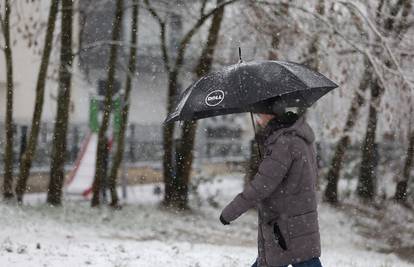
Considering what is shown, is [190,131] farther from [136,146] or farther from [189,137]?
[136,146]

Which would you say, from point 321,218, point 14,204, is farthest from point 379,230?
point 14,204

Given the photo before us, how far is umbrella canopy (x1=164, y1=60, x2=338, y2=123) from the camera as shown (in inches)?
197

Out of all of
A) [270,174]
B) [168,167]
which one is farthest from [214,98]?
[168,167]

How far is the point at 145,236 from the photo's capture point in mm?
11875

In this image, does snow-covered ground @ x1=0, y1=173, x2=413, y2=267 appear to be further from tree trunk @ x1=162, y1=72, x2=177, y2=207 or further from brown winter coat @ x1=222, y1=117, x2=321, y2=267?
brown winter coat @ x1=222, y1=117, x2=321, y2=267

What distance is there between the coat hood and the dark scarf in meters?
0.03

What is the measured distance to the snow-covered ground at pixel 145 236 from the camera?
332 inches

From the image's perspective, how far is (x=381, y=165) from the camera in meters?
18.9

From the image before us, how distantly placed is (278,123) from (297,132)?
0.48 feet

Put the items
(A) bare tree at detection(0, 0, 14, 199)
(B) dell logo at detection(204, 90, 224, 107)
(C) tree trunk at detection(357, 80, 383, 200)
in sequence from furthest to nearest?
(C) tree trunk at detection(357, 80, 383, 200) < (A) bare tree at detection(0, 0, 14, 199) < (B) dell logo at detection(204, 90, 224, 107)

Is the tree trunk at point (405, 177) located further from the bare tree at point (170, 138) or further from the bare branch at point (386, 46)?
the bare tree at point (170, 138)

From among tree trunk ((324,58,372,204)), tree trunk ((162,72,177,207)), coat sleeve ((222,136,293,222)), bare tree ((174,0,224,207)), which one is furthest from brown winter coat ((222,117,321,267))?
tree trunk ((324,58,372,204))

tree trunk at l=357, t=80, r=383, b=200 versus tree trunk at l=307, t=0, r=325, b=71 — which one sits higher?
tree trunk at l=307, t=0, r=325, b=71

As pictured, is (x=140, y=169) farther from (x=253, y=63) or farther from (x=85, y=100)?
(x=253, y=63)
